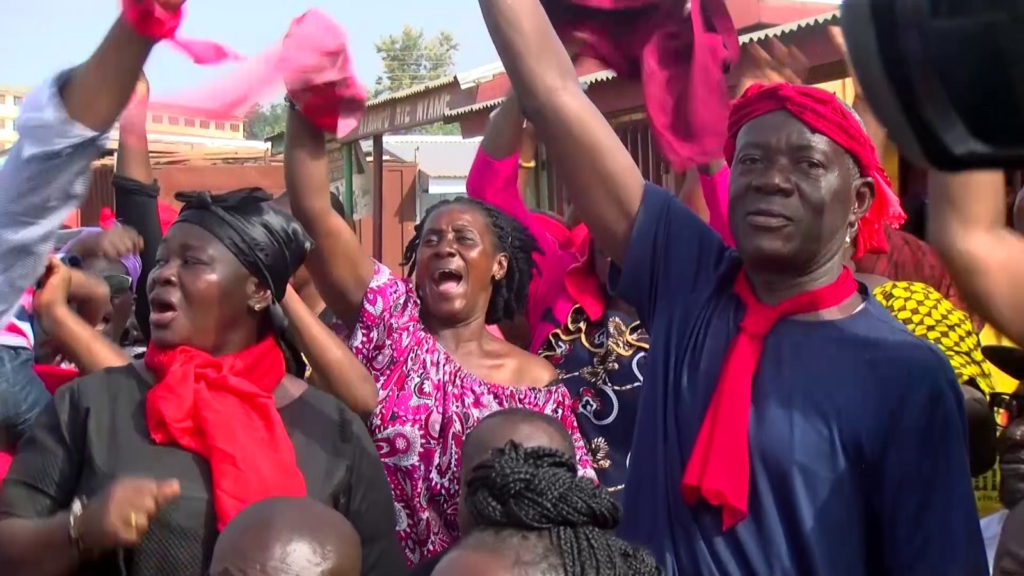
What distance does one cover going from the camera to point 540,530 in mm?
1723

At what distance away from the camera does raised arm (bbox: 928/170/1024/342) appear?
2.19 metres

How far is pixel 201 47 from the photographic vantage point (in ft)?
8.47

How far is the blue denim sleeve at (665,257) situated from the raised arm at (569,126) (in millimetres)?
29

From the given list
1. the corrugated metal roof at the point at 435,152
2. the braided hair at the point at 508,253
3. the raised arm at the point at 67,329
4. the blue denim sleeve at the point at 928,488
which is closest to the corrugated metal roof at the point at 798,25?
the braided hair at the point at 508,253

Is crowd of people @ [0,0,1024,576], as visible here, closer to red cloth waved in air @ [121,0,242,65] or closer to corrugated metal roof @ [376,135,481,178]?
red cloth waved in air @ [121,0,242,65]

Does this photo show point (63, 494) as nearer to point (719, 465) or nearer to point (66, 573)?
point (66, 573)

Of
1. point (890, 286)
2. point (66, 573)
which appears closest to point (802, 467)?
point (66, 573)

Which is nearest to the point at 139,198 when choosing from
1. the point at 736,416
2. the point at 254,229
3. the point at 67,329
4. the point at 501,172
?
the point at 67,329

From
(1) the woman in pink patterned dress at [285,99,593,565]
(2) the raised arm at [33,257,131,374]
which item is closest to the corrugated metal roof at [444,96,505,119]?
(1) the woman in pink patterned dress at [285,99,593,565]

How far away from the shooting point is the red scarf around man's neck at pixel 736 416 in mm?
2145

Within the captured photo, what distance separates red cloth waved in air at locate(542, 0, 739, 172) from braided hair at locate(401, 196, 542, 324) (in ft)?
3.25

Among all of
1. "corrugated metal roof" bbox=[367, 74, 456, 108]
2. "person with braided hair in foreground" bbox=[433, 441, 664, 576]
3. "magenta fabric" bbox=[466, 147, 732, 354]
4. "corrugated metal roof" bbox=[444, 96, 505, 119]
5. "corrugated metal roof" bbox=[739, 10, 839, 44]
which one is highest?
"corrugated metal roof" bbox=[739, 10, 839, 44]

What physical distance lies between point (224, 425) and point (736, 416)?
1.13 m

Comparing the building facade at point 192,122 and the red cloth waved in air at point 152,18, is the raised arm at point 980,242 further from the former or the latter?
the building facade at point 192,122
